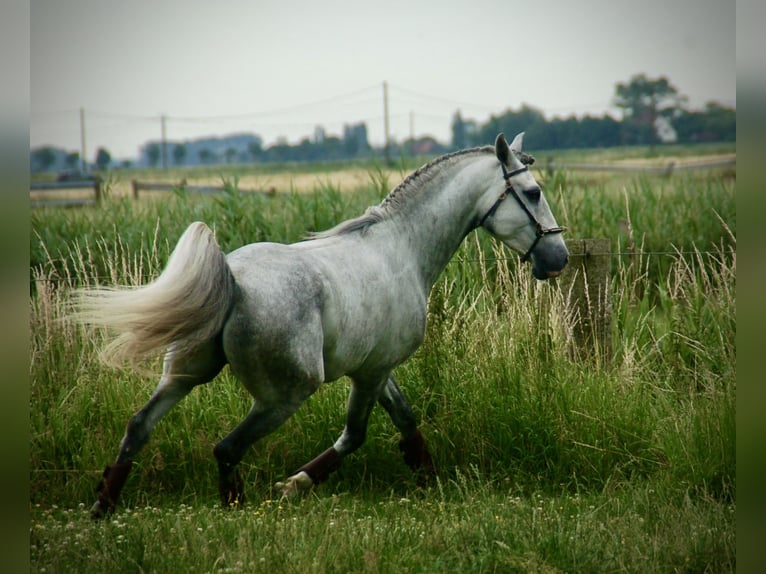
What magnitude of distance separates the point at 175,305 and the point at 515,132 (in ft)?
68.2

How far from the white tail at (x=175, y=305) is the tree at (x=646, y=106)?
2399 cm

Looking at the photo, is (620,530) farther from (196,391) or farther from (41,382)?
(41,382)

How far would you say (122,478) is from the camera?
13.8ft

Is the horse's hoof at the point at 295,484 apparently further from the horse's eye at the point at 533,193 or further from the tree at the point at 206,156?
the tree at the point at 206,156

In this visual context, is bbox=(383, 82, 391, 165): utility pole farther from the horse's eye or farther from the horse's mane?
the horse's eye

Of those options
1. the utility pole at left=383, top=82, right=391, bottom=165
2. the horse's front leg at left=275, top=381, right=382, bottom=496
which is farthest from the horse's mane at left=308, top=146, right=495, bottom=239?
the utility pole at left=383, top=82, right=391, bottom=165

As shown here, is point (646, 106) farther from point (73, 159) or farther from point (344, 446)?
point (344, 446)

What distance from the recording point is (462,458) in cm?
541

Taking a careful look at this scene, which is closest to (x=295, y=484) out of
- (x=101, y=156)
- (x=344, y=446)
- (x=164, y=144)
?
(x=344, y=446)

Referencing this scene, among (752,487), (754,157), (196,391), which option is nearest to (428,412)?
(196,391)

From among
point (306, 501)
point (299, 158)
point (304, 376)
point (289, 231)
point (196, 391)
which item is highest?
point (299, 158)

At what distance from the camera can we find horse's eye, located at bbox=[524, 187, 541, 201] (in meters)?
4.75

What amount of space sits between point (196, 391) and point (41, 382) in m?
1.19

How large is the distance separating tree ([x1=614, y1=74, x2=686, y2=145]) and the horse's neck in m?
22.4
